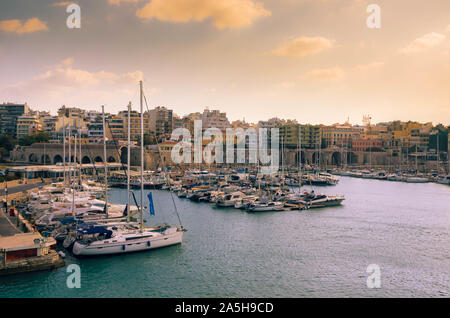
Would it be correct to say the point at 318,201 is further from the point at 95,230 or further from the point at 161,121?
the point at 161,121

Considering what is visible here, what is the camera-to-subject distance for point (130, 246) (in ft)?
56.1

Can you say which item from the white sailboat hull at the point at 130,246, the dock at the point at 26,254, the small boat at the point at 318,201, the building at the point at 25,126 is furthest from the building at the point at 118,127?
the dock at the point at 26,254

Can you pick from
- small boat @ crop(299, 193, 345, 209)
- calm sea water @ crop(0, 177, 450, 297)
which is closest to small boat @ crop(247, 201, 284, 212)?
calm sea water @ crop(0, 177, 450, 297)

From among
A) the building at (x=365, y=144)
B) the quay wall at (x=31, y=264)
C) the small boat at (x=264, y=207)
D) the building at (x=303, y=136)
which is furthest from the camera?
the building at (x=303, y=136)

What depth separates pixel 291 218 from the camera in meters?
27.0

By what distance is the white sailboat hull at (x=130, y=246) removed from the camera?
53.5 feet

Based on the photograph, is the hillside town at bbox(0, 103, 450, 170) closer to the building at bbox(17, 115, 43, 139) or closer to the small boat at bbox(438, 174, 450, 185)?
the building at bbox(17, 115, 43, 139)

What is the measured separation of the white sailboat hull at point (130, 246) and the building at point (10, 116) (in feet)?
236

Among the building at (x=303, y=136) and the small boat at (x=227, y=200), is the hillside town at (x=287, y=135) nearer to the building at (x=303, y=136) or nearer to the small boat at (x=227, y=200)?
the building at (x=303, y=136)

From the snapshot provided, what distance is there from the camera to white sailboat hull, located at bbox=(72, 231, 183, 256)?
53.5 feet

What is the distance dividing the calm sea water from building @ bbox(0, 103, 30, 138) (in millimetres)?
65629
